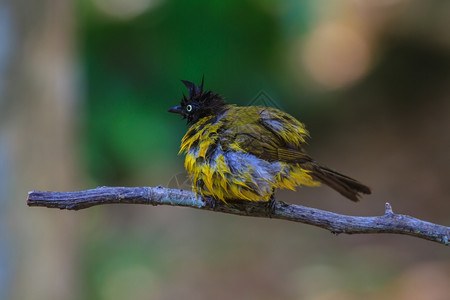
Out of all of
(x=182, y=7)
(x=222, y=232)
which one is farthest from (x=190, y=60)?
(x=222, y=232)

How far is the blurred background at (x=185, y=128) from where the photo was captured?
5359 mm

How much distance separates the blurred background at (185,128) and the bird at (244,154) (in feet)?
9.48

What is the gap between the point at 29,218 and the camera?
5.28 meters

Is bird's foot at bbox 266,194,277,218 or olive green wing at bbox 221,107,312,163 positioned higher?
olive green wing at bbox 221,107,312,163

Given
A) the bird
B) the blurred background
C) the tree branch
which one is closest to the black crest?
the bird

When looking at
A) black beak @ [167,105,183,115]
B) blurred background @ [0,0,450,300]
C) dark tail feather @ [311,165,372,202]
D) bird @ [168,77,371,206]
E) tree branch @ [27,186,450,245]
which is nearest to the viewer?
tree branch @ [27,186,450,245]

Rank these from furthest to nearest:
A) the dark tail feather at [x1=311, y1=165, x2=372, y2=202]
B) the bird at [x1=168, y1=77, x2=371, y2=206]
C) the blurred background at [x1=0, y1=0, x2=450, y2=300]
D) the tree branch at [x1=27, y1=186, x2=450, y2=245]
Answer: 1. the blurred background at [x1=0, y1=0, x2=450, y2=300]
2. the dark tail feather at [x1=311, y1=165, x2=372, y2=202]
3. the bird at [x1=168, y1=77, x2=371, y2=206]
4. the tree branch at [x1=27, y1=186, x2=450, y2=245]

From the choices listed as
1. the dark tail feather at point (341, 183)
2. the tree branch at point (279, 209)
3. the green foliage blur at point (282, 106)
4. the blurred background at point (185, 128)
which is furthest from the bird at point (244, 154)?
the green foliage blur at point (282, 106)

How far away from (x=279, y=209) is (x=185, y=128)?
6.42 meters

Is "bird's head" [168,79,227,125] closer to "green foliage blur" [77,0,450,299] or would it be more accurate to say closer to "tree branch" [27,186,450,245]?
"tree branch" [27,186,450,245]

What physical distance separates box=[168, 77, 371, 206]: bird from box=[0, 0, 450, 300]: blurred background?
2.89 meters

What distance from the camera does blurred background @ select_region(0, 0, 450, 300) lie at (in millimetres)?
5359

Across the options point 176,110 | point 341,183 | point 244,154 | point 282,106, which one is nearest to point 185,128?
point 282,106

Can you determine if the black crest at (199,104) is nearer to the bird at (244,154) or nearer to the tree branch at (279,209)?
the bird at (244,154)
